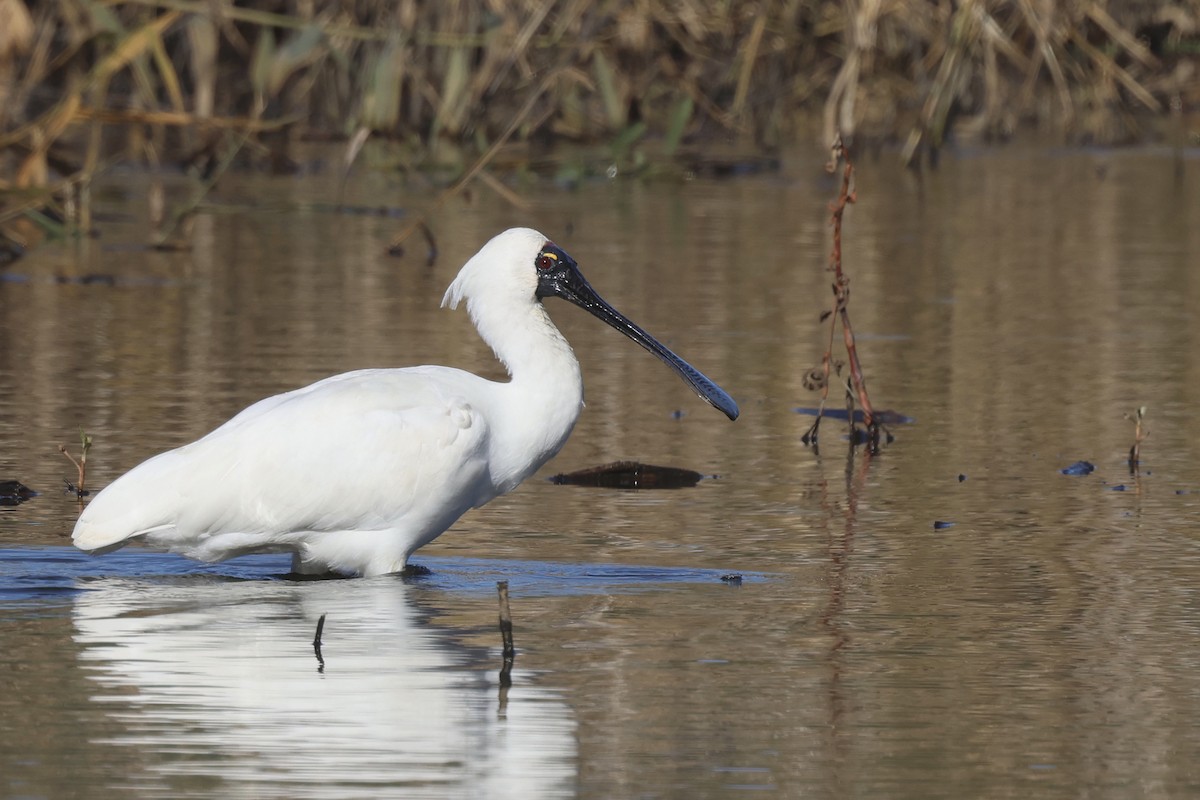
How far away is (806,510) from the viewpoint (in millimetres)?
8148

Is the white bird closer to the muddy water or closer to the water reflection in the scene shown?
the muddy water

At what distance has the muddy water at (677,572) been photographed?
5.03 m

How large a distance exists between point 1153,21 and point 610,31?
24.6 ft

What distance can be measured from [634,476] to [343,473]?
172 centimetres

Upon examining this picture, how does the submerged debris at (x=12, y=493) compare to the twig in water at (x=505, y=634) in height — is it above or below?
above

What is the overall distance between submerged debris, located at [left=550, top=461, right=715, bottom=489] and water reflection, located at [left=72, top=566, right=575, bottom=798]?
6.01 feet

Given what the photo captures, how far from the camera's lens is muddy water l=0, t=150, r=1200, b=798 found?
503 centimetres

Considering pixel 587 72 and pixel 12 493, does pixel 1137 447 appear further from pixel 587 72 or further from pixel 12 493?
pixel 587 72

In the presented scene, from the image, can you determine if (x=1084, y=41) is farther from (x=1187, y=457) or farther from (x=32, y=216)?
(x=1187, y=457)

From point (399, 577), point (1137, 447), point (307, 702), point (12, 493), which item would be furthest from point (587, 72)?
point (307, 702)

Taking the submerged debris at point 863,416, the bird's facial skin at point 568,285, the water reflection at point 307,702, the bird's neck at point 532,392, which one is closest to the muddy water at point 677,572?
the water reflection at point 307,702

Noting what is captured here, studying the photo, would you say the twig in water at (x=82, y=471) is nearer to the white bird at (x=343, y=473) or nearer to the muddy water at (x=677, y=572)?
the muddy water at (x=677, y=572)

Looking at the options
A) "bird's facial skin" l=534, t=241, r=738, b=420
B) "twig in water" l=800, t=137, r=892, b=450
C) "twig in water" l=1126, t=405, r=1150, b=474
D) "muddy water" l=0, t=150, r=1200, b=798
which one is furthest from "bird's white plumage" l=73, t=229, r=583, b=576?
"twig in water" l=1126, t=405, r=1150, b=474

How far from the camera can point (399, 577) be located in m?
7.12
